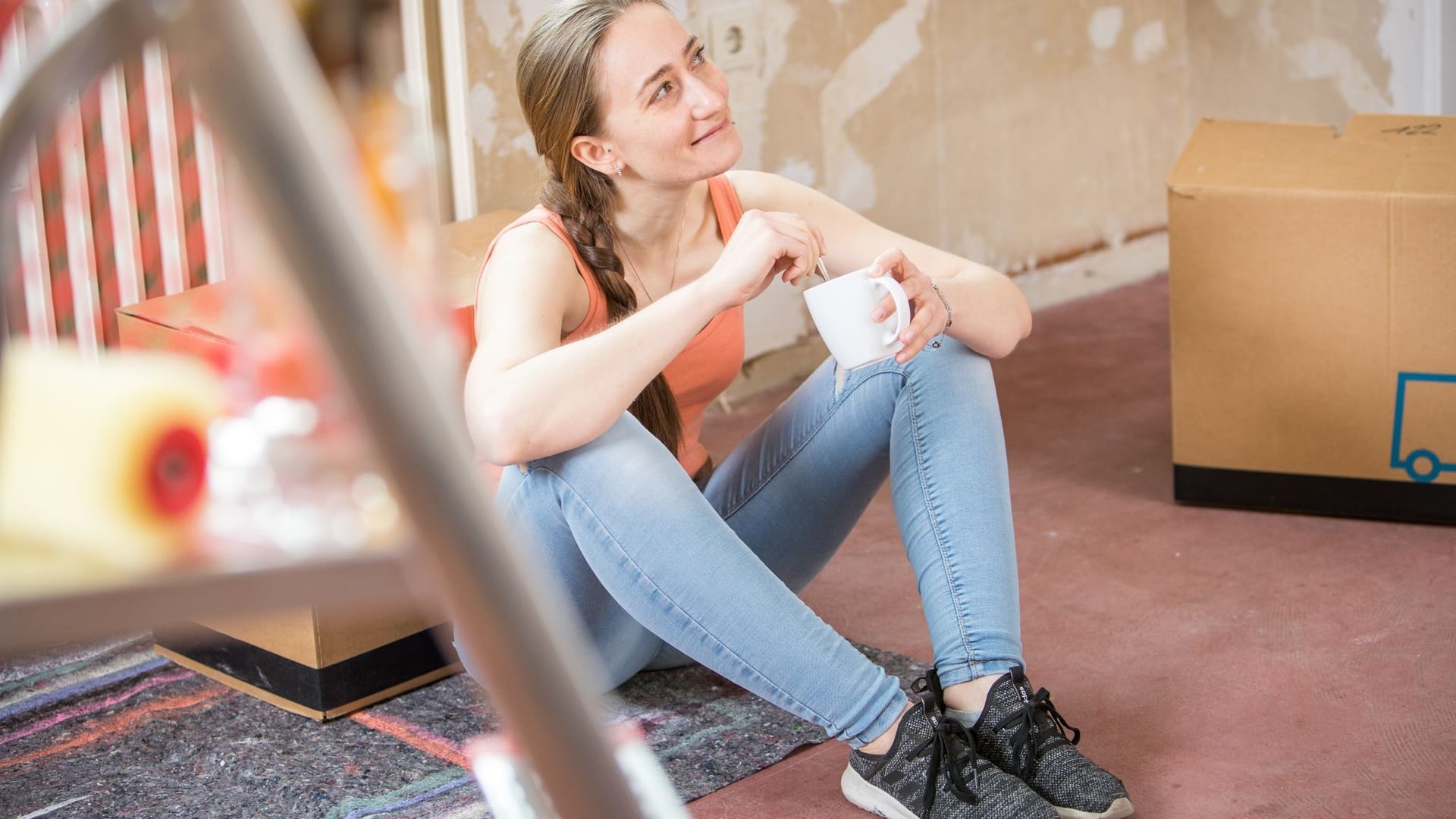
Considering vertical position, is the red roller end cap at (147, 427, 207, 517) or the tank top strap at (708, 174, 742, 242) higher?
the tank top strap at (708, 174, 742, 242)

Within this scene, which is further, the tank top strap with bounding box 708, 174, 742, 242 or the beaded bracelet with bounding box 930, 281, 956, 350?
the tank top strap with bounding box 708, 174, 742, 242

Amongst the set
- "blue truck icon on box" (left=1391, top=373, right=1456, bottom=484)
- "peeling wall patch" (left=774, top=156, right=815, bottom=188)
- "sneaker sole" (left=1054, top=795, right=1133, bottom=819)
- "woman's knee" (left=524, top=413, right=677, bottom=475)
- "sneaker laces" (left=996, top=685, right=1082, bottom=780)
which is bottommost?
"sneaker sole" (left=1054, top=795, right=1133, bottom=819)

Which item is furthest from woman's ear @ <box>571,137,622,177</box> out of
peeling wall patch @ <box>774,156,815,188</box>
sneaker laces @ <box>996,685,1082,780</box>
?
peeling wall patch @ <box>774,156,815,188</box>

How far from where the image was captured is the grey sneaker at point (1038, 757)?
122 cm

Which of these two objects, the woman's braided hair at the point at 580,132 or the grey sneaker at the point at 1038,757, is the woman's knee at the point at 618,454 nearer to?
the woman's braided hair at the point at 580,132

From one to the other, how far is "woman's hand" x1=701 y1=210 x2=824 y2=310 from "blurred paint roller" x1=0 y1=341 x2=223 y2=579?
0.93 m

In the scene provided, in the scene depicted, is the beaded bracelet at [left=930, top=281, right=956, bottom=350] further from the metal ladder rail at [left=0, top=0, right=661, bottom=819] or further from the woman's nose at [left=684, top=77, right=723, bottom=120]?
the metal ladder rail at [left=0, top=0, right=661, bottom=819]

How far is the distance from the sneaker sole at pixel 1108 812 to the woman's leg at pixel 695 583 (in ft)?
0.52

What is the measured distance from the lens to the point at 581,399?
1.17 metres

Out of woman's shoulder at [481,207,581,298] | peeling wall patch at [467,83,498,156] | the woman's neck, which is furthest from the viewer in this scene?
peeling wall patch at [467,83,498,156]

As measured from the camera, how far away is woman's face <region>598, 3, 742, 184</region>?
1.34 metres

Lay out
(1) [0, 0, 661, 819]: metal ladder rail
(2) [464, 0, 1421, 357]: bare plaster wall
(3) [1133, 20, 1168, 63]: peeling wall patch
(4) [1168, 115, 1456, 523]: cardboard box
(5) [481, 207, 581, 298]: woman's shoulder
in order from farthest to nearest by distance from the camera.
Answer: (3) [1133, 20, 1168, 63]: peeling wall patch, (2) [464, 0, 1421, 357]: bare plaster wall, (4) [1168, 115, 1456, 523]: cardboard box, (5) [481, 207, 581, 298]: woman's shoulder, (1) [0, 0, 661, 819]: metal ladder rail

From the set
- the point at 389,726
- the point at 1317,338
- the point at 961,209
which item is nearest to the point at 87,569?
the point at 389,726

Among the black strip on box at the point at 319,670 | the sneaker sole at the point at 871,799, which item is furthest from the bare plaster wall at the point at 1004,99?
the sneaker sole at the point at 871,799
